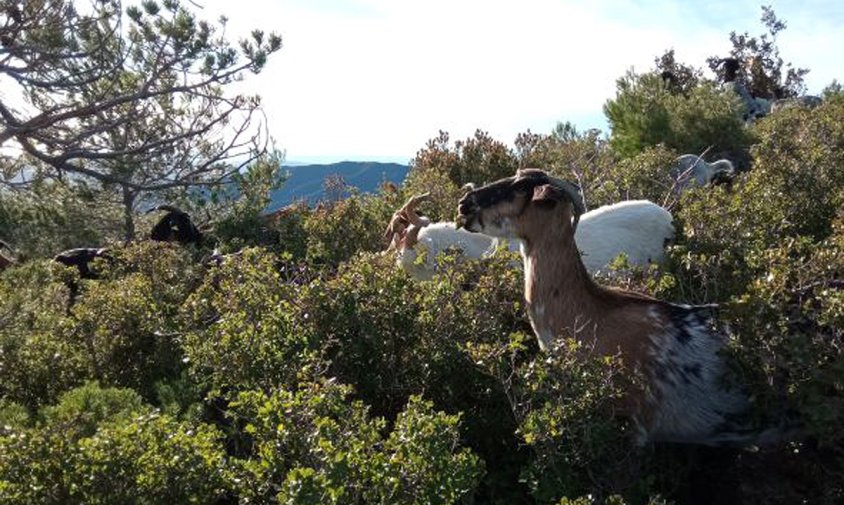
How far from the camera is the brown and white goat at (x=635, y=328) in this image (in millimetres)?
4289

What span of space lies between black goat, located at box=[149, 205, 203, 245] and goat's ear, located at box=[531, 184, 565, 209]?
23.1ft

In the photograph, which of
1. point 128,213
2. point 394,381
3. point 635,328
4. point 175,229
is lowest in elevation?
point 394,381

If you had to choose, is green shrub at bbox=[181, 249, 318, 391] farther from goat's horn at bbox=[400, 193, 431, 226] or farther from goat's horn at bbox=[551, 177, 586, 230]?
goat's horn at bbox=[400, 193, 431, 226]

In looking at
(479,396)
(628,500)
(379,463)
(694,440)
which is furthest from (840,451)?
(379,463)

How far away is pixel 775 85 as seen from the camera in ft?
118

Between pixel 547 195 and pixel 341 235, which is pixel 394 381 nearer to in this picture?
pixel 547 195

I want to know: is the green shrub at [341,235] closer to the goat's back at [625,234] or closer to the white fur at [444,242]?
the white fur at [444,242]

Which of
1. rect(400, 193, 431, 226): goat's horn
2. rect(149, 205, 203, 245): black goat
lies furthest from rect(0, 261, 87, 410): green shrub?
rect(149, 205, 203, 245): black goat

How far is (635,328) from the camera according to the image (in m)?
4.37

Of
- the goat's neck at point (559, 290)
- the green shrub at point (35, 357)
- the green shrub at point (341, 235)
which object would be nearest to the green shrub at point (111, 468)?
the goat's neck at point (559, 290)

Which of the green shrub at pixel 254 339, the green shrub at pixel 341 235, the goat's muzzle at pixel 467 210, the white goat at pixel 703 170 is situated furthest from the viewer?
the white goat at pixel 703 170

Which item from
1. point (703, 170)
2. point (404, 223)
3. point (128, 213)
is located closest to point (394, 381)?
point (404, 223)

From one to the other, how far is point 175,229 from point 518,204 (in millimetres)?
7149

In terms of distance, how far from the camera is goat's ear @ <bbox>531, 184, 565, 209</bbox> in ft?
15.6
